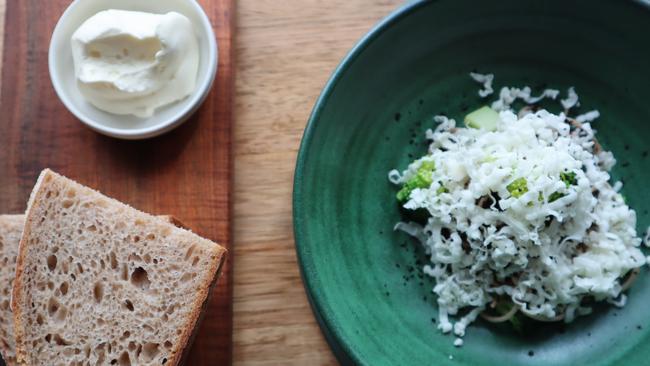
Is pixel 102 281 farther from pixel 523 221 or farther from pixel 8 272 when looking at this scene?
pixel 523 221

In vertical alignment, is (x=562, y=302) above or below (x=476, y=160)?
below

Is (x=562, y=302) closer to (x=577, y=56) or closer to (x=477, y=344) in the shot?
(x=477, y=344)

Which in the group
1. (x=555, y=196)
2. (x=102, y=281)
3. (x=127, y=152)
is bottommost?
(x=102, y=281)

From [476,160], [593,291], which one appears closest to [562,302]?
[593,291]

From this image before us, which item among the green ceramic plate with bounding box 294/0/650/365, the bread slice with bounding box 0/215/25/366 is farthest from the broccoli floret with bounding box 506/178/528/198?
the bread slice with bounding box 0/215/25/366

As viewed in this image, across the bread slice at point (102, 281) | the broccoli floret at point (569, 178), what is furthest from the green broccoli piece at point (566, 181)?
the bread slice at point (102, 281)

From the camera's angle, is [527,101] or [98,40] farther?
[527,101]

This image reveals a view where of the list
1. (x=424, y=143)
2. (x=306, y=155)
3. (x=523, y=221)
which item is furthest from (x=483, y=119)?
(x=306, y=155)
